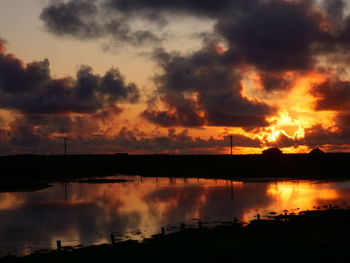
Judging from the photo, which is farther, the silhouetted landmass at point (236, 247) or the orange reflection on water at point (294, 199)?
the orange reflection on water at point (294, 199)

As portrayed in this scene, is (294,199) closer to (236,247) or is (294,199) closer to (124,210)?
(124,210)

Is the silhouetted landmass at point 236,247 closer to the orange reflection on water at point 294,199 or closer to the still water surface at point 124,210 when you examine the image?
the still water surface at point 124,210

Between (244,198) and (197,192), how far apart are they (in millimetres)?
14280

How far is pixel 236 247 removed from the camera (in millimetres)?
33375

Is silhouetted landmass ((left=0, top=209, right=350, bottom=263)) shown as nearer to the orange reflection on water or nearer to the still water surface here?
the still water surface

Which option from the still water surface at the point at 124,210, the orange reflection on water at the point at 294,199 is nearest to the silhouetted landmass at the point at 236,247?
the still water surface at the point at 124,210

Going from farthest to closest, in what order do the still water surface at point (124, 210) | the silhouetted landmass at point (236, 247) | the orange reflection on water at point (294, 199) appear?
the orange reflection on water at point (294, 199)
the still water surface at point (124, 210)
the silhouetted landmass at point (236, 247)

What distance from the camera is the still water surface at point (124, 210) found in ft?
154

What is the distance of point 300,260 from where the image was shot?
29203mm

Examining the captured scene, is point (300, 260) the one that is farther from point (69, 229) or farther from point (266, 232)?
point (69, 229)

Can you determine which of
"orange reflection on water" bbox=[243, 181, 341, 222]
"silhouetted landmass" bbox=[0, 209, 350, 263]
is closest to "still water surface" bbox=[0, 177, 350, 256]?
"orange reflection on water" bbox=[243, 181, 341, 222]

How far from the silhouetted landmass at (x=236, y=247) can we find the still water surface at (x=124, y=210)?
5.59 m

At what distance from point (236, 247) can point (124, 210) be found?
3493cm

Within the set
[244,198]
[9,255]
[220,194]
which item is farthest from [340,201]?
[9,255]
